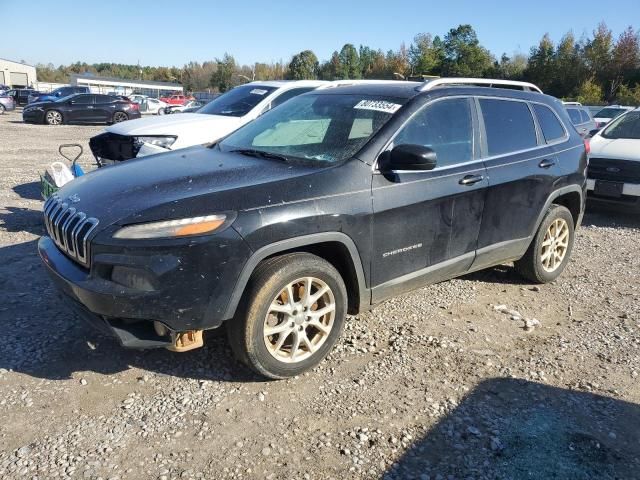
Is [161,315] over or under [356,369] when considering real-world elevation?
over

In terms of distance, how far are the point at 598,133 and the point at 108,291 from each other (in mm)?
8992

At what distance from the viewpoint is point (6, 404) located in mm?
2992

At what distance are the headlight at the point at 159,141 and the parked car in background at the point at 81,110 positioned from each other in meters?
19.5

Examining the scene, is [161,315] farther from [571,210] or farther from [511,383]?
[571,210]

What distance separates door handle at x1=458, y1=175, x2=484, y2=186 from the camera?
393cm

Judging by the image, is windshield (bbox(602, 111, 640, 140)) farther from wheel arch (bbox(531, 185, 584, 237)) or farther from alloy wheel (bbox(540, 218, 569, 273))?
alloy wheel (bbox(540, 218, 569, 273))

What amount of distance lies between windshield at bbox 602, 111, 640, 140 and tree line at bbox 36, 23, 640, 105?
695 cm

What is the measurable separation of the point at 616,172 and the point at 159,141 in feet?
21.7

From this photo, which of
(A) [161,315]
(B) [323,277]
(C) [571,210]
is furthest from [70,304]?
(C) [571,210]

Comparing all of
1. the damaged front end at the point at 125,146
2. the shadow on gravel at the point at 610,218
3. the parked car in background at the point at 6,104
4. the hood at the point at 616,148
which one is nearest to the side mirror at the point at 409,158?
the damaged front end at the point at 125,146

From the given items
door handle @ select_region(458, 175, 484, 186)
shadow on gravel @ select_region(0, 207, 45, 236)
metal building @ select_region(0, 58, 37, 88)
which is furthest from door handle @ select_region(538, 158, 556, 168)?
metal building @ select_region(0, 58, 37, 88)

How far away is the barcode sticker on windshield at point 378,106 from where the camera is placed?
3759 mm

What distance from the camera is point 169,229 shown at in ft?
9.25

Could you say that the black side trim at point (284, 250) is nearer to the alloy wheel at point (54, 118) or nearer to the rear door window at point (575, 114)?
the rear door window at point (575, 114)
